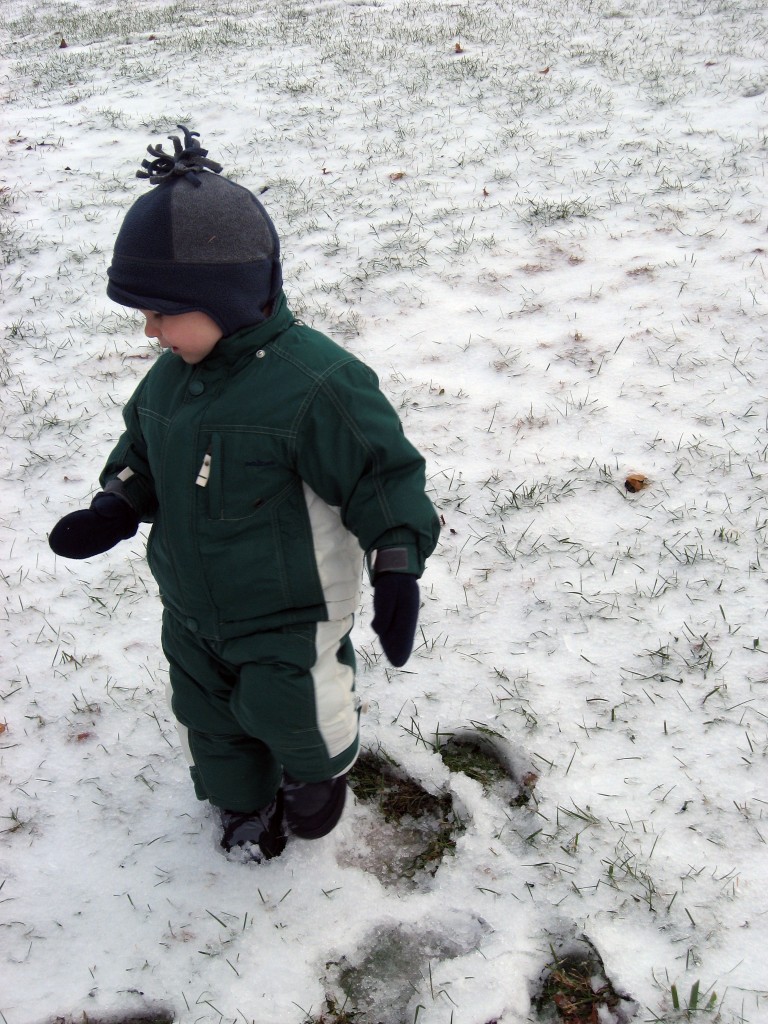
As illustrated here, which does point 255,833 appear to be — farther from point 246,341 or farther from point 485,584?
point 246,341

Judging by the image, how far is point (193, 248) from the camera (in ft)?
5.40

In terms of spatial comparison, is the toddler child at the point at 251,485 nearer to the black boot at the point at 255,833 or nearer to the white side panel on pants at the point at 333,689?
the white side panel on pants at the point at 333,689

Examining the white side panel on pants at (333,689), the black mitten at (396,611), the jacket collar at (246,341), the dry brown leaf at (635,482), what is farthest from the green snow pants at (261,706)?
the dry brown leaf at (635,482)

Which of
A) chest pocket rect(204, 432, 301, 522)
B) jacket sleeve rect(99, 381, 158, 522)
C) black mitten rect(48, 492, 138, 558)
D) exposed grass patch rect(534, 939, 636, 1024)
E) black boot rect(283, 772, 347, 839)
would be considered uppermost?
chest pocket rect(204, 432, 301, 522)

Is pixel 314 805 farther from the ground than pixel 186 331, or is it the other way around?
pixel 186 331

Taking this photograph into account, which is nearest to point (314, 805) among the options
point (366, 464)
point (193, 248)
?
point (366, 464)

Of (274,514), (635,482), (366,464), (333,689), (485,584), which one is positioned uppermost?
(366,464)

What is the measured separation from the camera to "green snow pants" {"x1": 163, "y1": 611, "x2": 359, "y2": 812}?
1.87 m

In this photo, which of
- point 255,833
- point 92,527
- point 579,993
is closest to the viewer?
point 579,993

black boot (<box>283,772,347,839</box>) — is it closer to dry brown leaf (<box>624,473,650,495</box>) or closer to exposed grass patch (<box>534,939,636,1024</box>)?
exposed grass patch (<box>534,939,636,1024</box>)

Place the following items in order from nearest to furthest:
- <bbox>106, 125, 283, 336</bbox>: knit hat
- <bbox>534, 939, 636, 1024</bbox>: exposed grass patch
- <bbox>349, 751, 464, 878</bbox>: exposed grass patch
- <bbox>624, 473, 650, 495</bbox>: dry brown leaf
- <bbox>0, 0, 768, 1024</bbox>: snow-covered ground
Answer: <bbox>106, 125, 283, 336</bbox>: knit hat, <bbox>534, 939, 636, 1024</bbox>: exposed grass patch, <bbox>0, 0, 768, 1024</bbox>: snow-covered ground, <bbox>349, 751, 464, 878</bbox>: exposed grass patch, <bbox>624, 473, 650, 495</bbox>: dry brown leaf

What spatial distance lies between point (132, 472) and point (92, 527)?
0.55 ft

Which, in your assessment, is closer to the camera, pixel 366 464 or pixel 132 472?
pixel 366 464

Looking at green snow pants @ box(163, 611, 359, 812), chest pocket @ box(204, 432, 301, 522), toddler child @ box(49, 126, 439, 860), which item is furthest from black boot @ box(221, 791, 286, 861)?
chest pocket @ box(204, 432, 301, 522)
